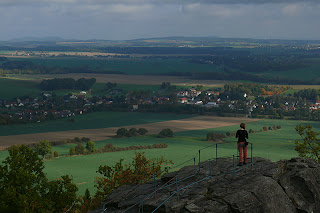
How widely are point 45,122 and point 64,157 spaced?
46094 millimetres

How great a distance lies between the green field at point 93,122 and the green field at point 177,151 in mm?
19669

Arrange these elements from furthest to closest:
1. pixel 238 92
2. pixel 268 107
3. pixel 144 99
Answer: pixel 238 92 < pixel 144 99 < pixel 268 107

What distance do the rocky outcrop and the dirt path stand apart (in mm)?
73599

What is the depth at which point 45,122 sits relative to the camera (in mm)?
125500

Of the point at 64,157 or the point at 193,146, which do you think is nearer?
the point at 64,157

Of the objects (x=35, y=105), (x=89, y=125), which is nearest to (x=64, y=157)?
(x=89, y=125)

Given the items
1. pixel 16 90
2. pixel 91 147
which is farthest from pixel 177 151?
pixel 16 90

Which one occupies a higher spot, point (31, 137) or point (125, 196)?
point (125, 196)

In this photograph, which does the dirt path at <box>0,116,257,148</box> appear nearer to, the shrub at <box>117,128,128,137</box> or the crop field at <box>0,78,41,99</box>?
the shrub at <box>117,128,128,137</box>

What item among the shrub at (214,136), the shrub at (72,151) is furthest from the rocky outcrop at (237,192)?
the shrub at (214,136)

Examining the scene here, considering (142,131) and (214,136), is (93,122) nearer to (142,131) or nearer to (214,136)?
(142,131)

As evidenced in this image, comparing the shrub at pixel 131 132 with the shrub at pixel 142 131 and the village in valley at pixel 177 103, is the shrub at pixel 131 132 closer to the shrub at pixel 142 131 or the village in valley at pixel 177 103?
the shrub at pixel 142 131

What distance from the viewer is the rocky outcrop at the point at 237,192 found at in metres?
21.8

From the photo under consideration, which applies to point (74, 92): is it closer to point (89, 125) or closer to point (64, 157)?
point (89, 125)
